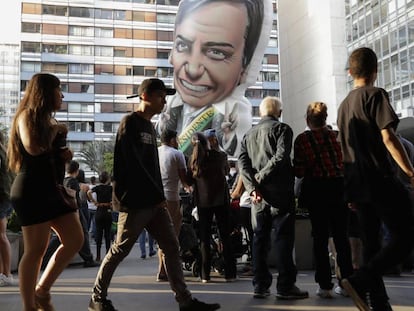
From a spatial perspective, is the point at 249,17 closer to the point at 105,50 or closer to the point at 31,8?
the point at 105,50

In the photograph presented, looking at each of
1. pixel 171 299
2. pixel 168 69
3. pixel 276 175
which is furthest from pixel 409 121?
pixel 168 69

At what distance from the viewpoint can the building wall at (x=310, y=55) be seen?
62.7 m

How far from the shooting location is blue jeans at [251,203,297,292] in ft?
16.6

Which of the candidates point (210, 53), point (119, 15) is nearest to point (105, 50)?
point (119, 15)

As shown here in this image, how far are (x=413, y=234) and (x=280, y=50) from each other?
7887 cm

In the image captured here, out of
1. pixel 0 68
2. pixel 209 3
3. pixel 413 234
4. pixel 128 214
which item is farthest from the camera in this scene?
pixel 0 68

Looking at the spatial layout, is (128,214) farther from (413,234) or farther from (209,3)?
(209,3)

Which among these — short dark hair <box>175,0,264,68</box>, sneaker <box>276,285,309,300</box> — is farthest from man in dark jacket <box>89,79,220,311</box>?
short dark hair <box>175,0,264,68</box>

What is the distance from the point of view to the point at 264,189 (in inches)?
203

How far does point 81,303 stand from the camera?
16.5 feet

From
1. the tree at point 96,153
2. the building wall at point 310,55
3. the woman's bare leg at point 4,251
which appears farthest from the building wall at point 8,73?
the woman's bare leg at point 4,251

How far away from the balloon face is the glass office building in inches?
537

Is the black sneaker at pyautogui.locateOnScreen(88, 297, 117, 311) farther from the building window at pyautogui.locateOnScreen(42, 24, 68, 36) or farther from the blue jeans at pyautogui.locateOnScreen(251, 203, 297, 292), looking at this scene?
the building window at pyautogui.locateOnScreen(42, 24, 68, 36)

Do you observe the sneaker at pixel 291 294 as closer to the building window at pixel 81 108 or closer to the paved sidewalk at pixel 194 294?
the paved sidewalk at pixel 194 294
